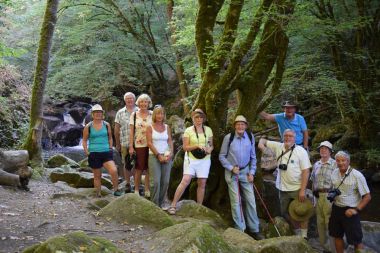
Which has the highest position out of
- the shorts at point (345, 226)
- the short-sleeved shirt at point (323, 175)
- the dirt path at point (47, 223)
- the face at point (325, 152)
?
the face at point (325, 152)

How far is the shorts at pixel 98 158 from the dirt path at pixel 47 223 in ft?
2.27

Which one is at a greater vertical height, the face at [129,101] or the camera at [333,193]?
the face at [129,101]

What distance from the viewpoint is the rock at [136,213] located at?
5727mm

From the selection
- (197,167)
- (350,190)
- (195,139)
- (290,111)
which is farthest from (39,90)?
(350,190)

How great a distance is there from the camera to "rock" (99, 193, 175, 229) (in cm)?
573

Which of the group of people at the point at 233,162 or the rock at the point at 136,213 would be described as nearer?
the rock at the point at 136,213

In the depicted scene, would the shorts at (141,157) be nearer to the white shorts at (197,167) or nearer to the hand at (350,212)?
the white shorts at (197,167)

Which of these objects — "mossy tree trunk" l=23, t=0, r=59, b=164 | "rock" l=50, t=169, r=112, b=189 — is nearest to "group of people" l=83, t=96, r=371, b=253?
"rock" l=50, t=169, r=112, b=189

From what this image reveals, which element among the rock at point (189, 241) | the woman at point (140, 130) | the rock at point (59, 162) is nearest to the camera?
the rock at point (189, 241)

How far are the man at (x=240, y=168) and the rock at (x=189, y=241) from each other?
229 cm

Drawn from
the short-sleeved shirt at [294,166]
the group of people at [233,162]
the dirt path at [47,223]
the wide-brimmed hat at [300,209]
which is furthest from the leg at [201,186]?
the dirt path at [47,223]

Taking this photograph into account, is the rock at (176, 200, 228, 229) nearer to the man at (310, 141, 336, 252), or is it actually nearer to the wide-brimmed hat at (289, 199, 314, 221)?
the wide-brimmed hat at (289, 199, 314, 221)

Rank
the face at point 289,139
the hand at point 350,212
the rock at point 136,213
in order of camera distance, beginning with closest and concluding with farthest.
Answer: the rock at point 136,213
the hand at point 350,212
the face at point 289,139

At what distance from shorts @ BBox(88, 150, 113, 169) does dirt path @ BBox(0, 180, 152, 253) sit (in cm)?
69
